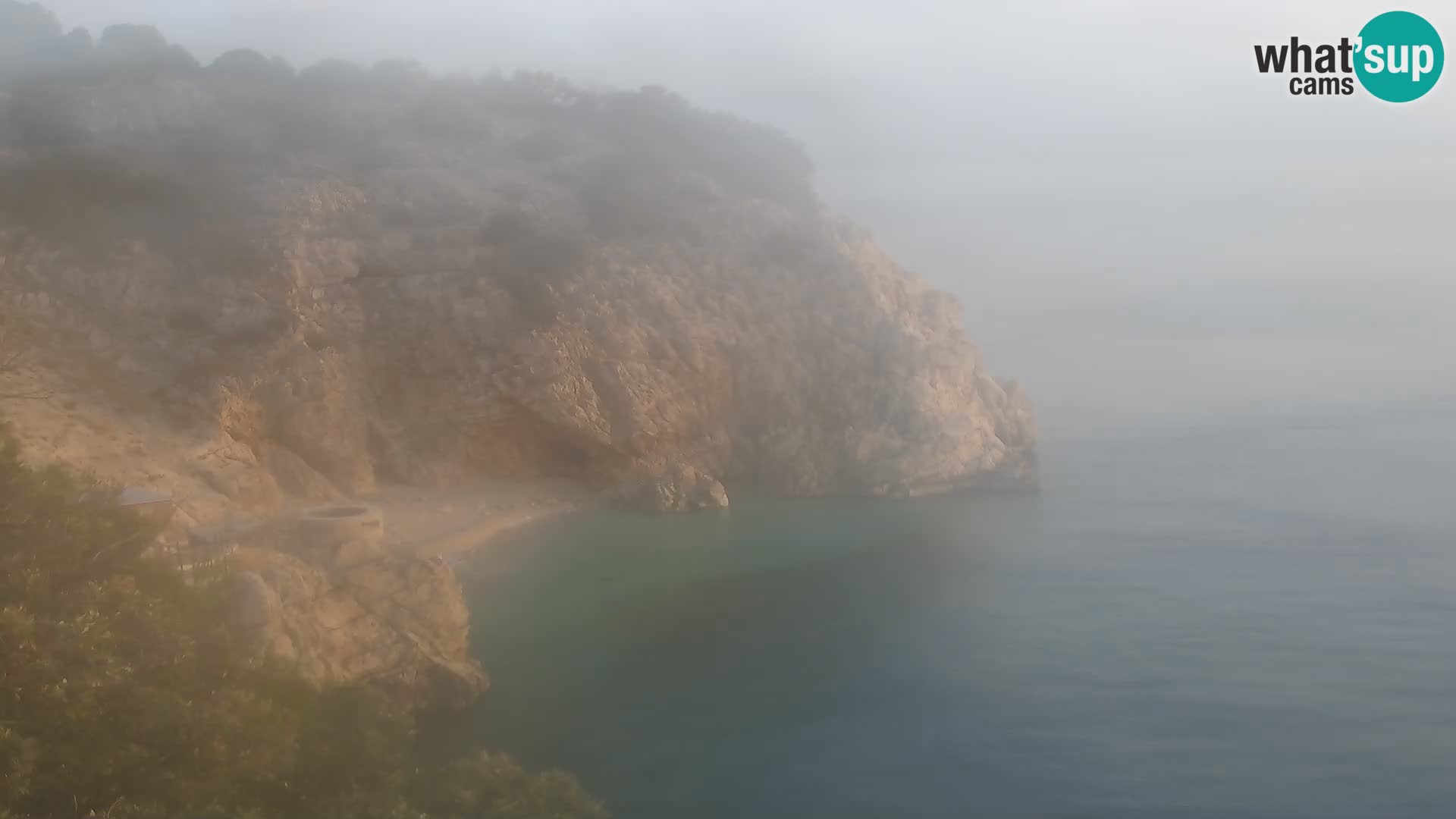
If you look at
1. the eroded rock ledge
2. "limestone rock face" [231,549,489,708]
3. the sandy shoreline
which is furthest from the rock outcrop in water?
"limestone rock face" [231,549,489,708]

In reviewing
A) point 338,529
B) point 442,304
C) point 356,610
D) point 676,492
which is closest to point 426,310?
point 442,304

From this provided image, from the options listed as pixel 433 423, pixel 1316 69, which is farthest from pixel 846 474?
pixel 1316 69

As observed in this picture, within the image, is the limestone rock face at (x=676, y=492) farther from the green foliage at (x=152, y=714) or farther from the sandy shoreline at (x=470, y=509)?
the green foliage at (x=152, y=714)

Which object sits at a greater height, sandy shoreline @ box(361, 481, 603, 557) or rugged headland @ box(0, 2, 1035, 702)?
rugged headland @ box(0, 2, 1035, 702)

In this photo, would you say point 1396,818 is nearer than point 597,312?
Yes

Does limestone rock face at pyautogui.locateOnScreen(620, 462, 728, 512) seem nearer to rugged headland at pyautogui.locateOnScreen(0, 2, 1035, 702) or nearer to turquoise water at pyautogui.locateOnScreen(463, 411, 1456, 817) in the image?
rugged headland at pyautogui.locateOnScreen(0, 2, 1035, 702)

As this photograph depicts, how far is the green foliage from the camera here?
903 centimetres

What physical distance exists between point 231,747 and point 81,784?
1424 mm

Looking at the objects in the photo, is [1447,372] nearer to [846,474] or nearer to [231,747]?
[846,474]

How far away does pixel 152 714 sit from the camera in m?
9.67

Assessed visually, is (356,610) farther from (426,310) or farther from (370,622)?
(426,310)

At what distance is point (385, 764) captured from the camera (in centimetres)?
1140

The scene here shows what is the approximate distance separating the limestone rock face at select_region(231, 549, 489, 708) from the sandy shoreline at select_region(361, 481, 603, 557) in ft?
26.6

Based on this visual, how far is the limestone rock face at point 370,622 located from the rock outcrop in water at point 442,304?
9.64 m
